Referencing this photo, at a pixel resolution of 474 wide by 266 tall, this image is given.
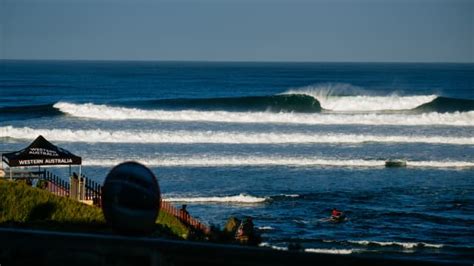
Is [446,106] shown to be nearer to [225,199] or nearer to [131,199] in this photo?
[225,199]

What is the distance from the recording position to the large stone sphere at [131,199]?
518 centimetres

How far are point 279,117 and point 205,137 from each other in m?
15.1

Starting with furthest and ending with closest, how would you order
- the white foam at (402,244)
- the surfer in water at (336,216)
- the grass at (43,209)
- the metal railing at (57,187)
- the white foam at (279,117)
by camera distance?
the white foam at (279,117) → the surfer in water at (336,216) → the metal railing at (57,187) → the white foam at (402,244) → the grass at (43,209)

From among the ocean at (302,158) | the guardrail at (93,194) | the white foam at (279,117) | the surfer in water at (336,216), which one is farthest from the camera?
the white foam at (279,117)

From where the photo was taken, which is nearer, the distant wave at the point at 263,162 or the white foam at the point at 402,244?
the white foam at the point at 402,244

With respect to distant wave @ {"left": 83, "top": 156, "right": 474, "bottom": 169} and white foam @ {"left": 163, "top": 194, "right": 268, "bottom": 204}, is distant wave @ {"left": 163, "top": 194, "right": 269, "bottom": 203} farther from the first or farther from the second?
distant wave @ {"left": 83, "top": 156, "right": 474, "bottom": 169}

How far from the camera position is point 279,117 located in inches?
2311

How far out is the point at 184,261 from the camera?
177 inches

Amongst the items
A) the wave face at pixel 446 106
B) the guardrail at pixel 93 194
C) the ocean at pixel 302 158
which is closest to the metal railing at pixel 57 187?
the guardrail at pixel 93 194

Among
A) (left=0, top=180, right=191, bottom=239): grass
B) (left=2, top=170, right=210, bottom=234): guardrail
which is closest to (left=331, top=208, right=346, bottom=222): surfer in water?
(left=2, top=170, right=210, bottom=234): guardrail

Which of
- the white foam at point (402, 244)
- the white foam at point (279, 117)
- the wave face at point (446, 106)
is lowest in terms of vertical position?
the white foam at point (402, 244)

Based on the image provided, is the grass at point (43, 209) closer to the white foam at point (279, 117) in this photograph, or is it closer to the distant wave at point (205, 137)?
the distant wave at point (205, 137)

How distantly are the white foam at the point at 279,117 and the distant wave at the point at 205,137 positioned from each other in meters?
9.76

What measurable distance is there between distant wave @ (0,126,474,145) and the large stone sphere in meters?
36.6
